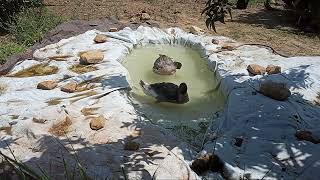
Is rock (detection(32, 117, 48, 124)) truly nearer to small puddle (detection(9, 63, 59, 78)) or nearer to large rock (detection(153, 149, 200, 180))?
small puddle (detection(9, 63, 59, 78))

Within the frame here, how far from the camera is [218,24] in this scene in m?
8.04

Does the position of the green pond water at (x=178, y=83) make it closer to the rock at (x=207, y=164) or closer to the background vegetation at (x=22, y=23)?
the rock at (x=207, y=164)

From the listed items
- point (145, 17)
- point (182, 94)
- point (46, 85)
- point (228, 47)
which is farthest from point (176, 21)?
point (46, 85)

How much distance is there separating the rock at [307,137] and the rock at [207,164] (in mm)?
980

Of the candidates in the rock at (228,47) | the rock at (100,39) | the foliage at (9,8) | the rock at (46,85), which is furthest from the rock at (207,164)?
the foliage at (9,8)

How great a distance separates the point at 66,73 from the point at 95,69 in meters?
0.42

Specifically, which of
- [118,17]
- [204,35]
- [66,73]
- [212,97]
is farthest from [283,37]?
[66,73]

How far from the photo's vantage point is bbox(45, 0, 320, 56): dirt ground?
7.16m

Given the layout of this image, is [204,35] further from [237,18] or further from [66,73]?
[66,73]

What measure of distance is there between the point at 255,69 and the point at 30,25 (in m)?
3.89

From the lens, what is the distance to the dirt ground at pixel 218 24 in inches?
282

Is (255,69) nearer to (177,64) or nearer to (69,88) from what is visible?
(177,64)

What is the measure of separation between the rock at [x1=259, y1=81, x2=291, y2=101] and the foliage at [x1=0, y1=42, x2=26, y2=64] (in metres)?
3.86

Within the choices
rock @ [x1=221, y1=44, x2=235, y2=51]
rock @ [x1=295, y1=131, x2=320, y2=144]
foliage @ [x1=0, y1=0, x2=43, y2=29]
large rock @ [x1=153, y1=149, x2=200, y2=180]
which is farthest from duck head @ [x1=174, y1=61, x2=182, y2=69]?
foliage @ [x1=0, y1=0, x2=43, y2=29]
